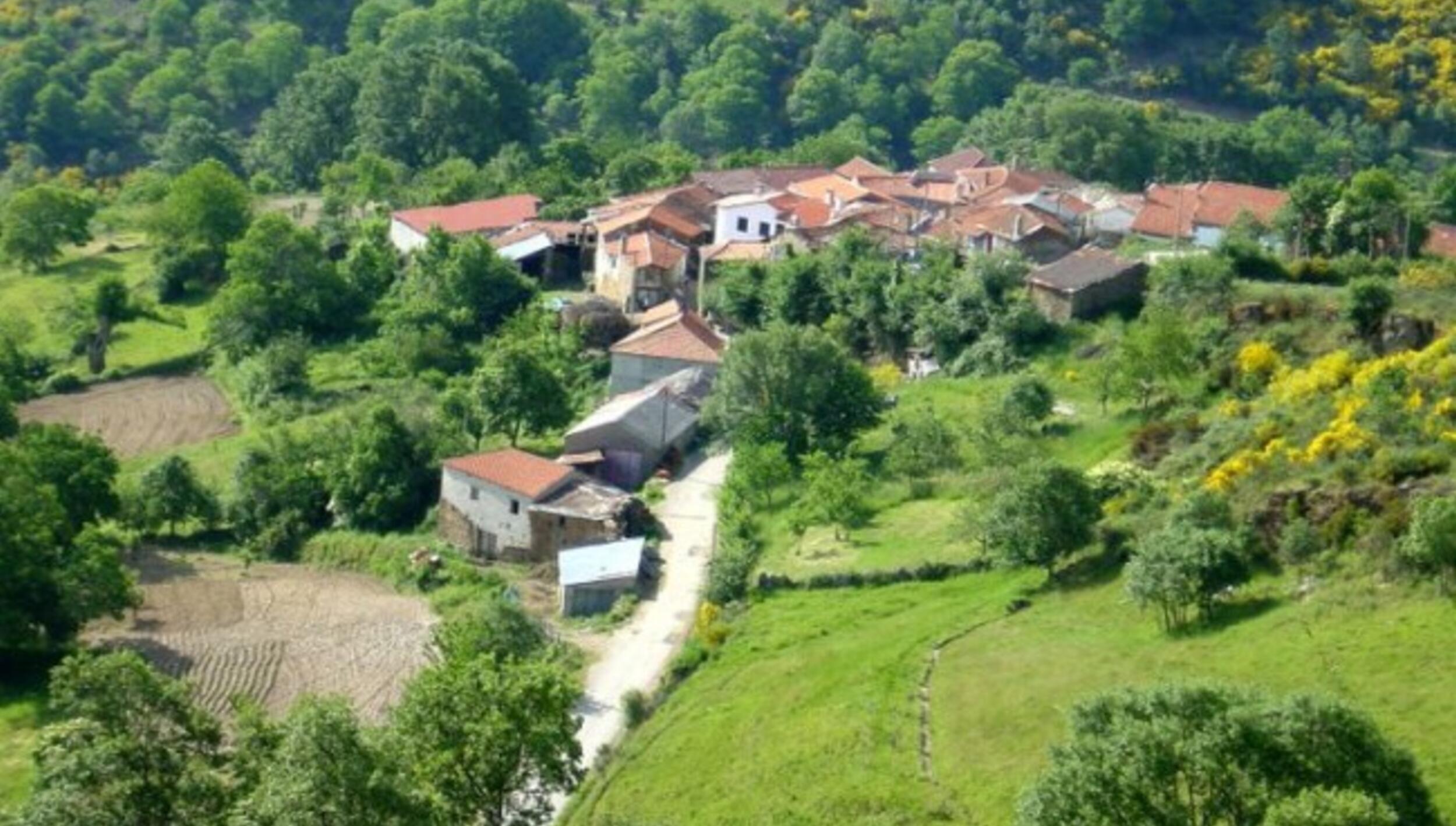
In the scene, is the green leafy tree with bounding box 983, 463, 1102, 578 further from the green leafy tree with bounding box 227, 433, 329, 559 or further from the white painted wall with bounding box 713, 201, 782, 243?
the white painted wall with bounding box 713, 201, 782, 243

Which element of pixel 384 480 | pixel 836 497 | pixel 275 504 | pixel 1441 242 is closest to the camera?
pixel 836 497

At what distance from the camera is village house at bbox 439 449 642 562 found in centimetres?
5116

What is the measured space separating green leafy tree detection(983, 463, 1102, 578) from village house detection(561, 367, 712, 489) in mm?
15002

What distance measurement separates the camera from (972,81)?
110 m

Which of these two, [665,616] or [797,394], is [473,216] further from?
[665,616]

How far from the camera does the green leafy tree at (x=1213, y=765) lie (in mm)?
26500

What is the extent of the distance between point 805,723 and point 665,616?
10150 mm

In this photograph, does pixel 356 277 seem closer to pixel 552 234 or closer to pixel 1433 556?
pixel 552 234

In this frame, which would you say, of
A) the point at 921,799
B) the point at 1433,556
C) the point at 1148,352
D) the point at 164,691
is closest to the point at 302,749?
the point at 164,691

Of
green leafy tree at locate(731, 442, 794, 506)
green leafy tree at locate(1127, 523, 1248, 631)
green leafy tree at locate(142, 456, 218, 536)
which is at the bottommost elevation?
green leafy tree at locate(142, 456, 218, 536)

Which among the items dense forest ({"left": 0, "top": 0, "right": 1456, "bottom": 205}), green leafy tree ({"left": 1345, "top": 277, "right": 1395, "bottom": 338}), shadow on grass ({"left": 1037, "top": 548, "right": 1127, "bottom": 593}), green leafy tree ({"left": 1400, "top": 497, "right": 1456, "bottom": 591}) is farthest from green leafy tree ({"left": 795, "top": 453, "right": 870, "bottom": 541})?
dense forest ({"left": 0, "top": 0, "right": 1456, "bottom": 205})

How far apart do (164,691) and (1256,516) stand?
764 inches

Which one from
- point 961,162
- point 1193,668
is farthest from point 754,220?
point 1193,668

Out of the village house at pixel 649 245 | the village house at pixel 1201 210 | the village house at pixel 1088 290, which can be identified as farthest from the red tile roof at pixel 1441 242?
the village house at pixel 649 245
